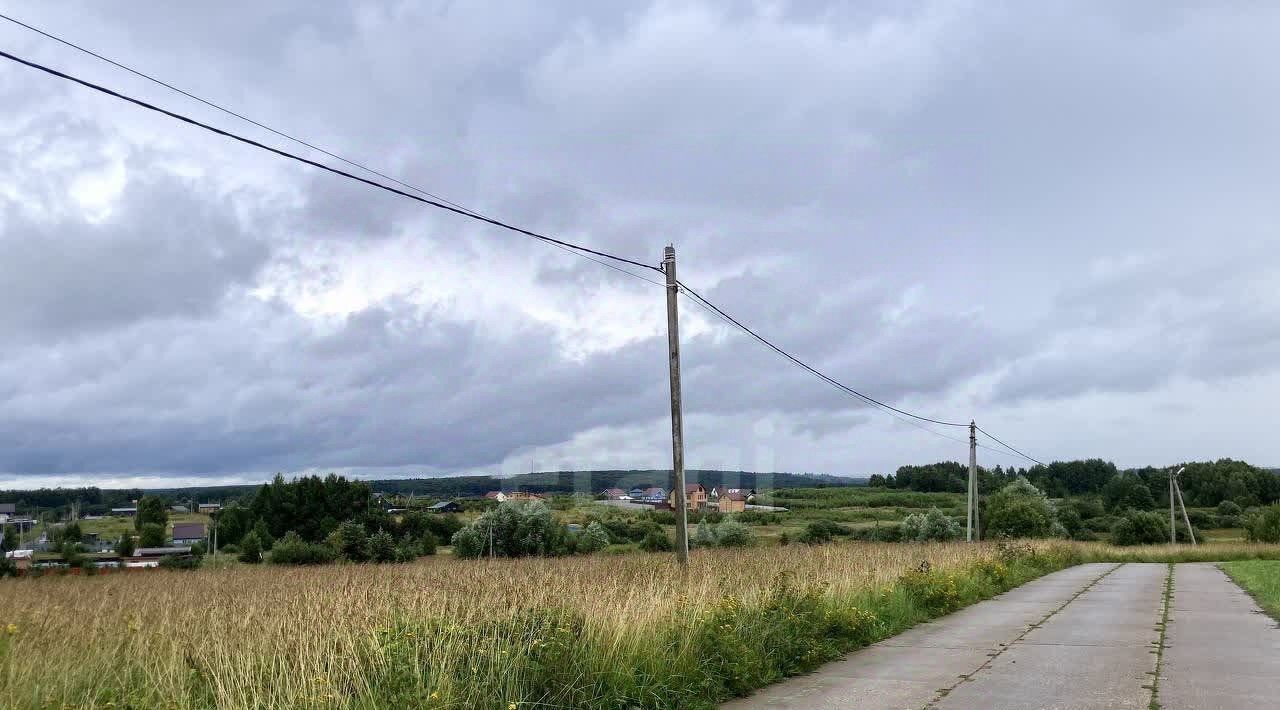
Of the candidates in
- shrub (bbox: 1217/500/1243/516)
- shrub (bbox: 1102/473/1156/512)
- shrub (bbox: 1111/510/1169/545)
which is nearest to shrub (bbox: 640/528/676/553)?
shrub (bbox: 1111/510/1169/545)

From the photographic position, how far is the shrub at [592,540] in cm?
3891

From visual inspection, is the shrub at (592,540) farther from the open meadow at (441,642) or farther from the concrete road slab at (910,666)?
the open meadow at (441,642)

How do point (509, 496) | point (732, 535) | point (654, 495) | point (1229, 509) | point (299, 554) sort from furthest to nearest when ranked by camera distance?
point (1229, 509) < point (509, 496) < point (732, 535) < point (654, 495) < point (299, 554)

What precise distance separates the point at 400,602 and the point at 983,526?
64.8 metres

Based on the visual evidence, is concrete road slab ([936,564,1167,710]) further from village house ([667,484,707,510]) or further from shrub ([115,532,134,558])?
shrub ([115,532,134,558])

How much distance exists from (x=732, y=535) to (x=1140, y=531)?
41809mm

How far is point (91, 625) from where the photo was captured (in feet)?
26.9

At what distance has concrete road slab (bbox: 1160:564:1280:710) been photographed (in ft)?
28.8

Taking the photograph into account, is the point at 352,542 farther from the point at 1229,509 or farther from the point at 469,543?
the point at 1229,509

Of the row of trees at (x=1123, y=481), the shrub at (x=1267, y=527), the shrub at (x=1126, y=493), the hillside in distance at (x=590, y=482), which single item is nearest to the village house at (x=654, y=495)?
the hillside in distance at (x=590, y=482)

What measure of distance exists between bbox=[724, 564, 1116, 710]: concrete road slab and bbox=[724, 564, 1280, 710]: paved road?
0.5 inches

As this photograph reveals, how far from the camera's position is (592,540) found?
40.1 metres

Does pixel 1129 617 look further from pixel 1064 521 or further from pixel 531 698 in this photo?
pixel 1064 521

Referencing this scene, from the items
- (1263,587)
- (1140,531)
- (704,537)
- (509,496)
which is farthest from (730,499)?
(1140,531)
